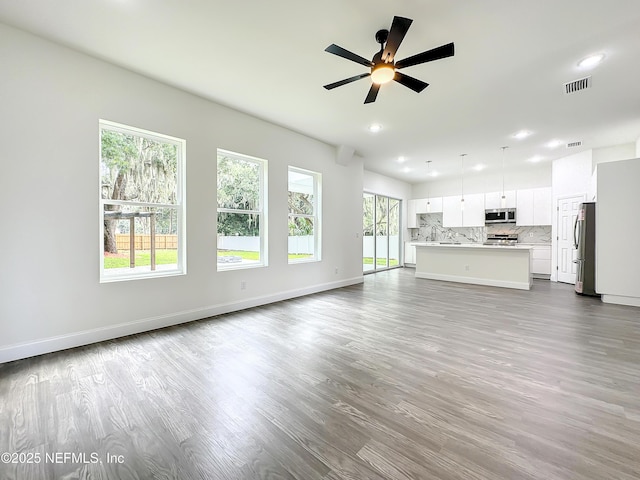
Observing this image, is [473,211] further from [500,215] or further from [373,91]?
[373,91]

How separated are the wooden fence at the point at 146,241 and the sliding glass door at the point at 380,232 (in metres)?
5.68

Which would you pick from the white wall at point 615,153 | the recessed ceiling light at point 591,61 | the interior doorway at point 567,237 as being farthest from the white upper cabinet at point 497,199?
the recessed ceiling light at point 591,61

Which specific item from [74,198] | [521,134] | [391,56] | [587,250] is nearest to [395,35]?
[391,56]

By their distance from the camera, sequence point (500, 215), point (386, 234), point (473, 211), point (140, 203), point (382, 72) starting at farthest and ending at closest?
point (386, 234)
point (473, 211)
point (500, 215)
point (140, 203)
point (382, 72)

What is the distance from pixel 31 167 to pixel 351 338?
11.8 feet

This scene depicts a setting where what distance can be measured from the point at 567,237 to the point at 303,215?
612 cm

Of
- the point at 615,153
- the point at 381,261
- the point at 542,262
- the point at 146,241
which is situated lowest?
the point at 381,261

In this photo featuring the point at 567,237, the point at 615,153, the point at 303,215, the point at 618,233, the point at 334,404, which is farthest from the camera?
the point at 567,237

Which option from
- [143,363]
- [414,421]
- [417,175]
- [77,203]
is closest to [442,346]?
[414,421]

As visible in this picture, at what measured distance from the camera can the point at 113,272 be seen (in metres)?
3.21

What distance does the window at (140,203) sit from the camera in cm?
315

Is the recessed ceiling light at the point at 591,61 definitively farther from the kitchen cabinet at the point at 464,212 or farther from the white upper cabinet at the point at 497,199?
the kitchen cabinet at the point at 464,212

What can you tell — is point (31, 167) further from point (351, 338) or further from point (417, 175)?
point (417, 175)

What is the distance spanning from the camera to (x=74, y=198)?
283 cm
